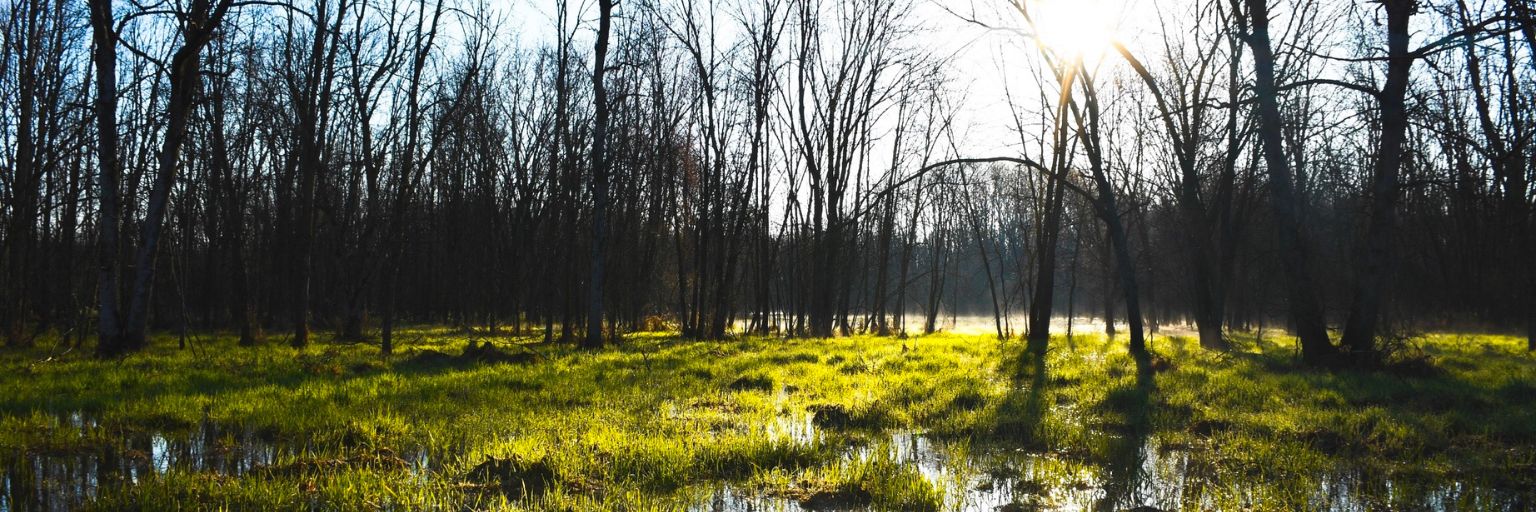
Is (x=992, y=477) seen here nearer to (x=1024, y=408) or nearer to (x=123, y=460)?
(x=1024, y=408)

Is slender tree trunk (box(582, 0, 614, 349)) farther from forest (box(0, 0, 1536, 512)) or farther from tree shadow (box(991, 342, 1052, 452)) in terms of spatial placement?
tree shadow (box(991, 342, 1052, 452))

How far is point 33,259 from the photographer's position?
18.3m

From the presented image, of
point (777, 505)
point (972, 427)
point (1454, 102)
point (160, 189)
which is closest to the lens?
point (777, 505)

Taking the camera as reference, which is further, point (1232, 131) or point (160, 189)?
point (1232, 131)

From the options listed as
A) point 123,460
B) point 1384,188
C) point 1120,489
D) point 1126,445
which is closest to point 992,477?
point 1120,489

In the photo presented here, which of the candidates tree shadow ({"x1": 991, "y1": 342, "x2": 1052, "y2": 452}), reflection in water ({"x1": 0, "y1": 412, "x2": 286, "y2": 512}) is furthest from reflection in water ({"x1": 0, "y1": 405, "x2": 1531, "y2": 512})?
tree shadow ({"x1": 991, "y1": 342, "x2": 1052, "y2": 452})

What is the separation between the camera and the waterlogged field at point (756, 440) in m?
4.03

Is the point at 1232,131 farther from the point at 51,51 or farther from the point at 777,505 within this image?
the point at 51,51

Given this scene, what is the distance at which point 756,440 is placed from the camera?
5.27 m

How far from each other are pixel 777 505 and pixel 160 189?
37.8ft

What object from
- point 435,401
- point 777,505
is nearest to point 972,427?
point 777,505

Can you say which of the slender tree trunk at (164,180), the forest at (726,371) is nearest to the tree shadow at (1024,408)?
the forest at (726,371)

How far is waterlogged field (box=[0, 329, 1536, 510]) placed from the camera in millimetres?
4031

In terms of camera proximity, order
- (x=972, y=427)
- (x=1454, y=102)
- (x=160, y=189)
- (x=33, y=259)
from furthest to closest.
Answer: (x=1454, y=102), (x=33, y=259), (x=160, y=189), (x=972, y=427)
